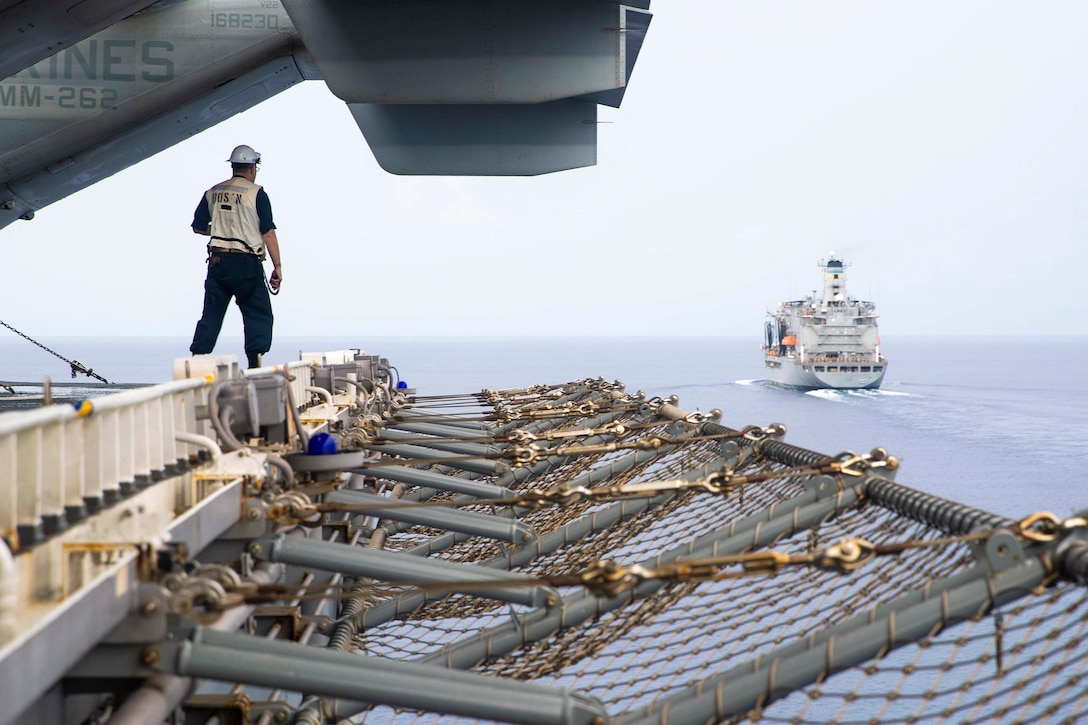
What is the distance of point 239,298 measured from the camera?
8.19m

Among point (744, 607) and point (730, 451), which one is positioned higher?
point (730, 451)

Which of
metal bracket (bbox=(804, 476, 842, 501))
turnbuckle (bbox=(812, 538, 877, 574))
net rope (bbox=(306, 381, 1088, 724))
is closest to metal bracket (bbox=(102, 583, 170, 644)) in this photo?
net rope (bbox=(306, 381, 1088, 724))

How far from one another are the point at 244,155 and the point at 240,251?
0.72m

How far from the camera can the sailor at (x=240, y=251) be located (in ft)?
26.3

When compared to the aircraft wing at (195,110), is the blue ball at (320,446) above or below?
below

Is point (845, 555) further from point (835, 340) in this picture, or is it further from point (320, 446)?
point (835, 340)

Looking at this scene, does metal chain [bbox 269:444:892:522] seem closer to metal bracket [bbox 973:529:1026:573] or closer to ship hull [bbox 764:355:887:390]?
metal bracket [bbox 973:529:1026:573]

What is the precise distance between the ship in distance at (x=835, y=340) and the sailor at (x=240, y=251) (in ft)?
218

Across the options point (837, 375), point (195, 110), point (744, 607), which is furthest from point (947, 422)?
point (744, 607)

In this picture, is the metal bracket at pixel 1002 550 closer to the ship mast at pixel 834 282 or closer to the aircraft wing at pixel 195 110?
the aircraft wing at pixel 195 110

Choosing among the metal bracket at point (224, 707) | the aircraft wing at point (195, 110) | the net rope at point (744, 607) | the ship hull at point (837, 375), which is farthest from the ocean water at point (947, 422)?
the metal bracket at point (224, 707)

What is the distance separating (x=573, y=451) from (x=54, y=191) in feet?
29.8

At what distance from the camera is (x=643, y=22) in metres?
9.50

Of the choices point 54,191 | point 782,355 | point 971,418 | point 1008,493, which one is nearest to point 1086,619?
point 54,191
